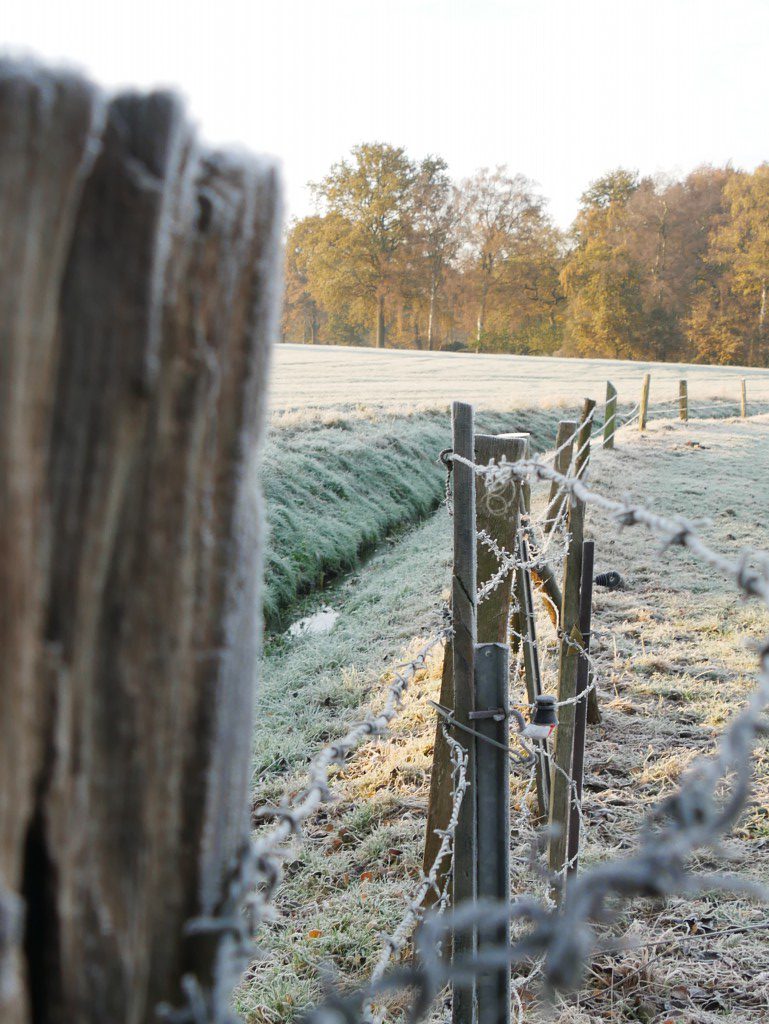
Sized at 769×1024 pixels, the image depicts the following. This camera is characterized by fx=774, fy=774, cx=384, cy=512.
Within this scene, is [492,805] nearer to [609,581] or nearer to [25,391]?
[25,391]

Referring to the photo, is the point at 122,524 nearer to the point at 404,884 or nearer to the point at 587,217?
the point at 404,884

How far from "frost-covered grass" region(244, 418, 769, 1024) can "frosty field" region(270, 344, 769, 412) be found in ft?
32.2

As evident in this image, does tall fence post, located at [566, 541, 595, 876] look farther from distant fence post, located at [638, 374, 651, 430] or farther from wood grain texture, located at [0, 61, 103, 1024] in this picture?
distant fence post, located at [638, 374, 651, 430]

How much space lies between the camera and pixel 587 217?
148ft

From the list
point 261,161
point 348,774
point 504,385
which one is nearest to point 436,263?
point 504,385

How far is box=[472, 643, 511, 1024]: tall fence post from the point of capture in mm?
1709

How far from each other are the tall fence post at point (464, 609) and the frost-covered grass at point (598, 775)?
3.67ft

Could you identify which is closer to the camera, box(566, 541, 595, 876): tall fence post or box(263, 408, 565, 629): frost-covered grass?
box(566, 541, 595, 876): tall fence post

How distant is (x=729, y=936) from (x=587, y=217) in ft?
155

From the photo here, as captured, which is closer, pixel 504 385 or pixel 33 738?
pixel 33 738

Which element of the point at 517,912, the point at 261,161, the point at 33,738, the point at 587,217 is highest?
the point at 587,217

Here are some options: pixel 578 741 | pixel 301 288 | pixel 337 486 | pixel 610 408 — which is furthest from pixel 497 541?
pixel 301 288

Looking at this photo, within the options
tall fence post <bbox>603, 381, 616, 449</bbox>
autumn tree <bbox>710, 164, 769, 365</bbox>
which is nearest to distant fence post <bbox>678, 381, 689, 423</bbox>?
tall fence post <bbox>603, 381, 616, 449</bbox>

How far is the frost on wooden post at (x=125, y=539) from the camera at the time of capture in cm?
48
